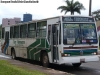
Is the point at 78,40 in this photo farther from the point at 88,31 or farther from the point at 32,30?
the point at 32,30

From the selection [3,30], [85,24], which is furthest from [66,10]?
[85,24]

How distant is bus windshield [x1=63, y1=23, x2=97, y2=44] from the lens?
12501mm

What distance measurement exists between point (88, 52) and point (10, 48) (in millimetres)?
8918

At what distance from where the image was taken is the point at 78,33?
1273 centimetres

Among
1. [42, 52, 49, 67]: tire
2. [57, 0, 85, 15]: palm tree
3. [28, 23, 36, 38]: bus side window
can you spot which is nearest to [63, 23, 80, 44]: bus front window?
[42, 52, 49, 67]: tire

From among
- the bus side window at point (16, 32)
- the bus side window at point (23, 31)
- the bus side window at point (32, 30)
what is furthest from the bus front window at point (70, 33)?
the bus side window at point (16, 32)

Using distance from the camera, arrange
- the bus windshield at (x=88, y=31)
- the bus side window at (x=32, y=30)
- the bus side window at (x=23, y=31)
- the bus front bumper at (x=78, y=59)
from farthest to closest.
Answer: the bus side window at (x=23, y=31)
the bus side window at (x=32, y=30)
the bus windshield at (x=88, y=31)
the bus front bumper at (x=78, y=59)

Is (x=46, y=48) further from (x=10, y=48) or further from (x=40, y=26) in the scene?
(x=10, y=48)

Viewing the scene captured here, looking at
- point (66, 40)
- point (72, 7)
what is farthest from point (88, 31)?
point (72, 7)

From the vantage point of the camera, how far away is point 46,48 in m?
13.8

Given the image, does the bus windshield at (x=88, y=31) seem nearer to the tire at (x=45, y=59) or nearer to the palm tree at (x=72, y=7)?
the tire at (x=45, y=59)

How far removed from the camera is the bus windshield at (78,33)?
12.5 meters

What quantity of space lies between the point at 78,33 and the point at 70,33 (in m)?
0.46

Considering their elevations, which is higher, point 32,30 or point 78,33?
point 32,30
